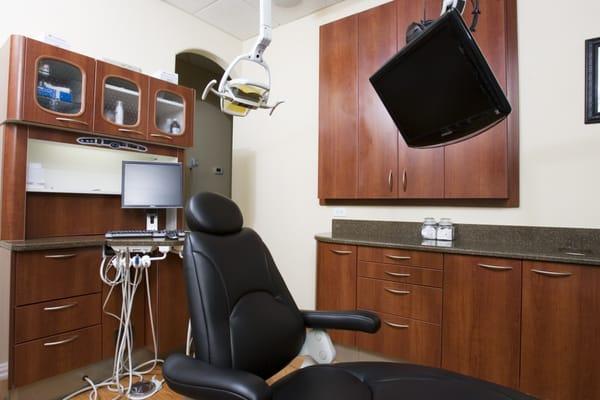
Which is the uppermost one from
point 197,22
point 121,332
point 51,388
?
point 197,22

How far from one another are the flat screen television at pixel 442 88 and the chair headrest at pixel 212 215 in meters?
0.94

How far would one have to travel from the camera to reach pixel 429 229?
2.46 m

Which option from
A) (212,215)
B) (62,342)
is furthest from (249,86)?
(62,342)

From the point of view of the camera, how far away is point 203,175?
177 inches

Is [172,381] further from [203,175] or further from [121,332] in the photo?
[203,175]

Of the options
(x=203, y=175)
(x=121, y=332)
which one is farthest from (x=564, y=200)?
(x=203, y=175)

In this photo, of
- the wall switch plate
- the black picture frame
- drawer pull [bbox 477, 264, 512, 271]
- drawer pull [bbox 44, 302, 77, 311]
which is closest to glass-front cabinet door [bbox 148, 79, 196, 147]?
drawer pull [bbox 44, 302, 77, 311]

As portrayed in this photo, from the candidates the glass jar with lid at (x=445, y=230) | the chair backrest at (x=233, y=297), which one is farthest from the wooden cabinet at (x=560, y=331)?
the chair backrest at (x=233, y=297)

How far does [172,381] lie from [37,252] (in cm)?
157

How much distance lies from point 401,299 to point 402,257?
0.29 m

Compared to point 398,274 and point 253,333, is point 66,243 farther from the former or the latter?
point 398,274

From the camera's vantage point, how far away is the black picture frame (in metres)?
1.98

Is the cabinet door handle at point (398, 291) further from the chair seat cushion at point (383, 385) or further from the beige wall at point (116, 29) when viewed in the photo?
the beige wall at point (116, 29)

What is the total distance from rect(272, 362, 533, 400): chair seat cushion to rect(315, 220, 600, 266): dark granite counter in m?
0.96
